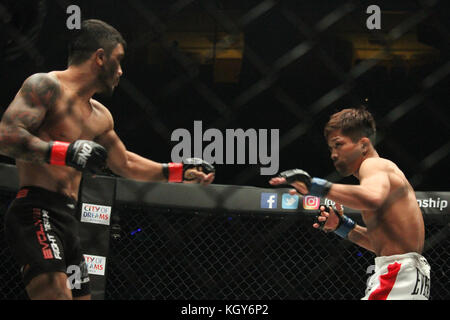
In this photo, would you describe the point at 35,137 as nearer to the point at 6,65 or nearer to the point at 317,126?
the point at 6,65

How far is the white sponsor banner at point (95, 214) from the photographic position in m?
2.43

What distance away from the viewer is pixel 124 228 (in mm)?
3705

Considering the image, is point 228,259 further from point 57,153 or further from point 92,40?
point 57,153

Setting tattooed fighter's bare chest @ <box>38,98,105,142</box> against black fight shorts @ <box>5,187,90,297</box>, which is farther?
tattooed fighter's bare chest @ <box>38,98,105,142</box>

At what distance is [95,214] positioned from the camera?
2.44 metres

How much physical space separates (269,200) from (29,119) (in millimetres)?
1256

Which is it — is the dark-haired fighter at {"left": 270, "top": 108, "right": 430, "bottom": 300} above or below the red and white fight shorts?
above

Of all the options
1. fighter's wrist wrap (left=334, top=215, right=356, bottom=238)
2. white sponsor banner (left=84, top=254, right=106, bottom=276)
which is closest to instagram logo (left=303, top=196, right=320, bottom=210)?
fighter's wrist wrap (left=334, top=215, right=356, bottom=238)

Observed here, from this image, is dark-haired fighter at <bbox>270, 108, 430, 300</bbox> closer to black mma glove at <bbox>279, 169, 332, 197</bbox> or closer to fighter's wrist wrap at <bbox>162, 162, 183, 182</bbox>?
black mma glove at <bbox>279, 169, 332, 197</bbox>

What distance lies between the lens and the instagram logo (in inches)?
102

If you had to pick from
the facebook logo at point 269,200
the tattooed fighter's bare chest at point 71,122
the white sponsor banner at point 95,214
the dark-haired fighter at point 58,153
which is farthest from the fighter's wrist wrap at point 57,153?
the facebook logo at point 269,200
